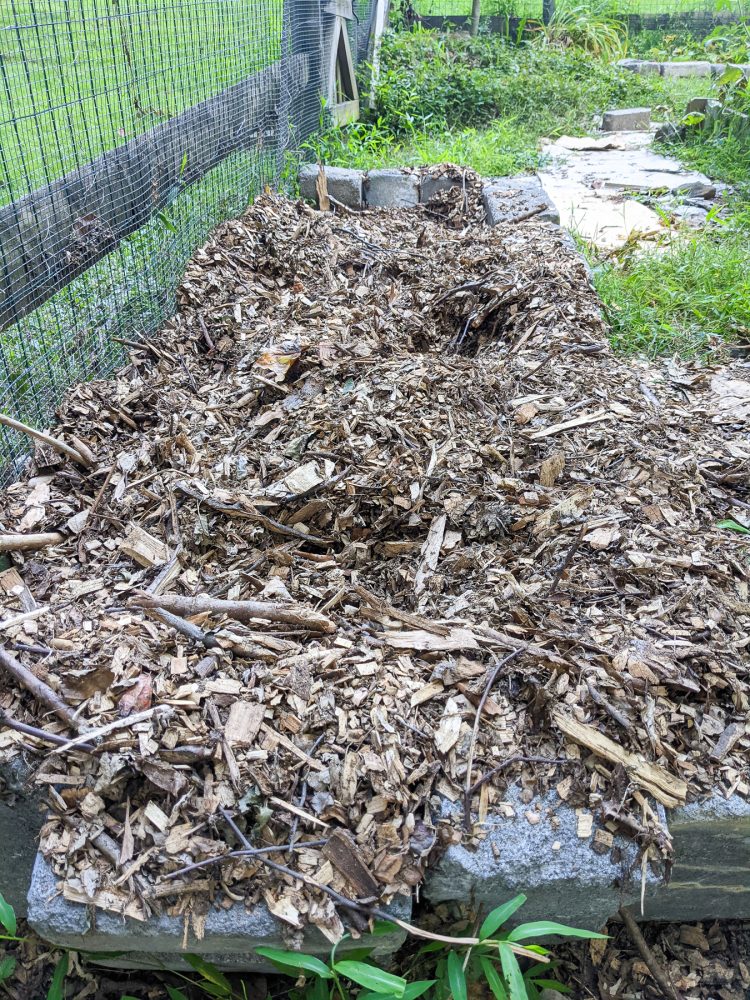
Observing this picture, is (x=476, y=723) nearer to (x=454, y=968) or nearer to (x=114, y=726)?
(x=454, y=968)

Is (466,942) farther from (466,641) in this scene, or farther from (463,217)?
(463,217)

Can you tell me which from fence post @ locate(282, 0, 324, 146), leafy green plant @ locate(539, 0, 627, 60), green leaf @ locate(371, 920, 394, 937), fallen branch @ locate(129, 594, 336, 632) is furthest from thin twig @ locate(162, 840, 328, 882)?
leafy green plant @ locate(539, 0, 627, 60)

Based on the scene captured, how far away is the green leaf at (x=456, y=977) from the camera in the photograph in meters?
1.52

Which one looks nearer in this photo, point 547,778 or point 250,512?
point 547,778

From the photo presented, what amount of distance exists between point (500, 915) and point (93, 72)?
130 inches

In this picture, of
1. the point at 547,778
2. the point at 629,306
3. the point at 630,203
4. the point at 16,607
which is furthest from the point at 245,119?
the point at 547,778

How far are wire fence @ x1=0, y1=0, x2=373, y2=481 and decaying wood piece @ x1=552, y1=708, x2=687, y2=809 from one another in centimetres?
190

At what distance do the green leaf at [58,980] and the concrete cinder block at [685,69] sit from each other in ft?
36.7

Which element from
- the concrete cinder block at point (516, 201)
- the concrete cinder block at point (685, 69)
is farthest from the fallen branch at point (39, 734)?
the concrete cinder block at point (685, 69)

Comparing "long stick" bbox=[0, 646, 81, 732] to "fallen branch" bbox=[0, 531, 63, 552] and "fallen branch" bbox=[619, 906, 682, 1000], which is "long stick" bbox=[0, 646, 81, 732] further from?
"fallen branch" bbox=[619, 906, 682, 1000]

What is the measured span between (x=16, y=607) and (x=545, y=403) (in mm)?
1811

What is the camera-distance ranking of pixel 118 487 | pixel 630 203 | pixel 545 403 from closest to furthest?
pixel 118 487
pixel 545 403
pixel 630 203

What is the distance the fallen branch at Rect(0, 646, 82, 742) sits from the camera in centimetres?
164

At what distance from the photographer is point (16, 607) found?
1.98m
